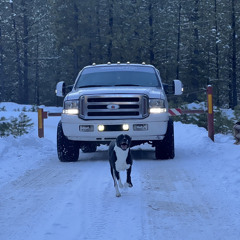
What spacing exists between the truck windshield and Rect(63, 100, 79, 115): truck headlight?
1.12 m

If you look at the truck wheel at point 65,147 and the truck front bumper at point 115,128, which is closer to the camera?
the truck front bumper at point 115,128

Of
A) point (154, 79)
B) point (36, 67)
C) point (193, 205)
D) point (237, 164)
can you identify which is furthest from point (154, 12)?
point (193, 205)

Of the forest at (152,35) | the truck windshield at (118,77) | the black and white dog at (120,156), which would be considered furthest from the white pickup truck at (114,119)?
the forest at (152,35)

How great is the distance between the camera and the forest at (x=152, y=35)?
42062 mm

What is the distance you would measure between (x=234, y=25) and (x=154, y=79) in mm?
32034

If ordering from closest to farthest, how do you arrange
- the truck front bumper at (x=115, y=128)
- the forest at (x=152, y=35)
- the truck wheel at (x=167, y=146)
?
the truck front bumper at (x=115, y=128), the truck wheel at (x=167, y=146), the forest at (x=152, y=35)

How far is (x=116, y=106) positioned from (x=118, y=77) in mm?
1673

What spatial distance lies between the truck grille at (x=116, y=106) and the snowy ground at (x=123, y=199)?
38.2 inches

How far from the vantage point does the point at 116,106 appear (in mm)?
10016

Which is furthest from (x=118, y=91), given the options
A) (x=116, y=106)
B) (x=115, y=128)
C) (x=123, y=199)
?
(x=123, y=199)

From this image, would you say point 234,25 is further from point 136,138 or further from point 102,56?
point 136,138

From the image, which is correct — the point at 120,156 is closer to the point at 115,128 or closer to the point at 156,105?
the point at 115,128

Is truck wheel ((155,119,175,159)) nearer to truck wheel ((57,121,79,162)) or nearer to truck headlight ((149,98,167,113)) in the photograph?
truck headlight ((149,98,167,113))

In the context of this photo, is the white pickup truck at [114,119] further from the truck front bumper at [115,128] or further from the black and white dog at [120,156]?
the black and white dog at [120,156]
